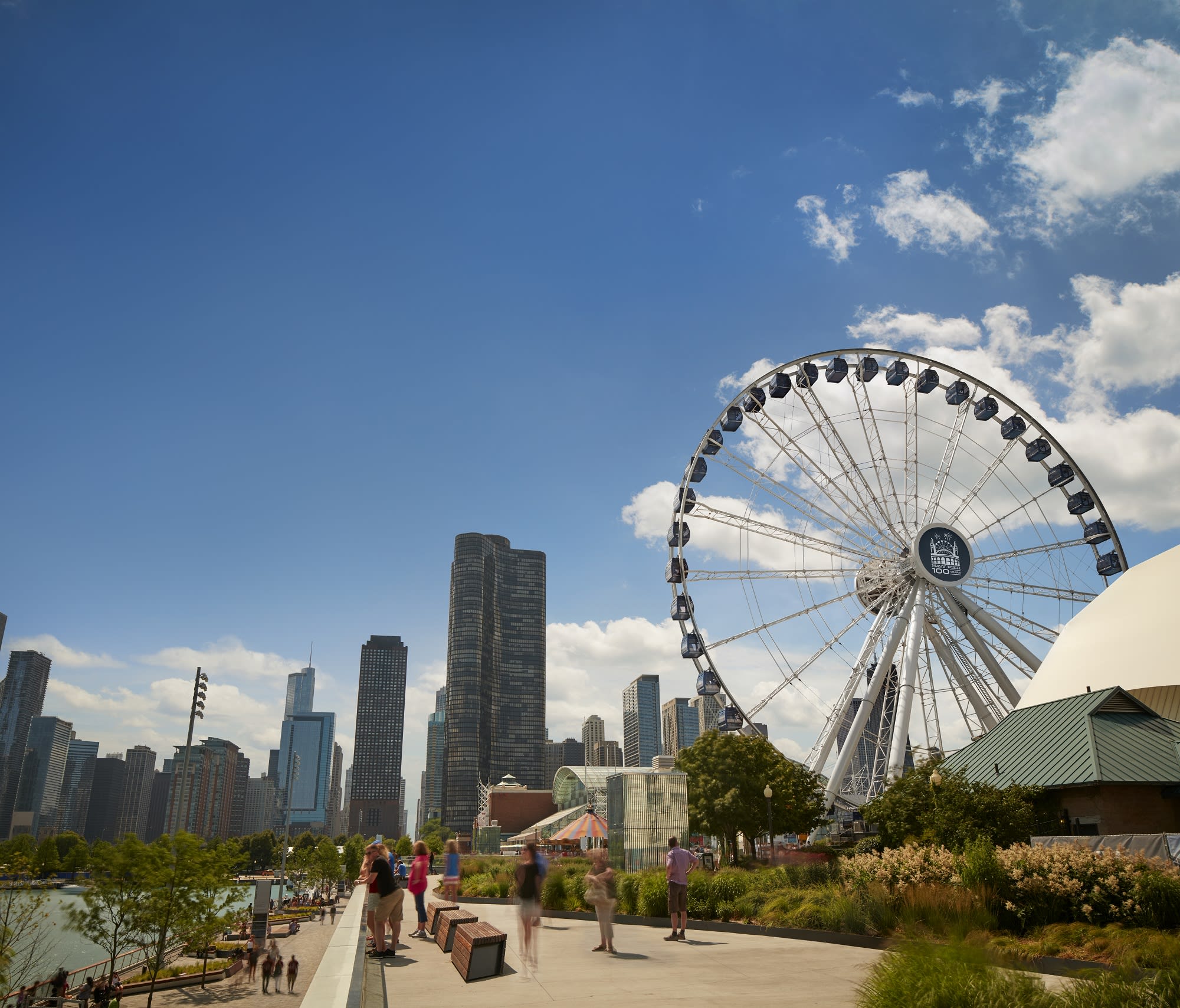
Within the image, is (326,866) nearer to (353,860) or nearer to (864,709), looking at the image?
→ (353,860)

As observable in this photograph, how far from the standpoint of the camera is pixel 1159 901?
1192cm

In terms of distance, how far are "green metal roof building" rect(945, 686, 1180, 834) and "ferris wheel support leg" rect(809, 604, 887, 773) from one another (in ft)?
30.7

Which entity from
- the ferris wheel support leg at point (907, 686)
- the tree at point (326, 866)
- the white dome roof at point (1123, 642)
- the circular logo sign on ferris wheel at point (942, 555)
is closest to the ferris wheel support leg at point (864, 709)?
the ferris wheel support leg at point (907, 686)

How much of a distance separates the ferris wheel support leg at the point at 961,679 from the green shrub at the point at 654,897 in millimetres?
24846

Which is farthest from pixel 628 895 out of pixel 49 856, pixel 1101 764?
pixel 49 856

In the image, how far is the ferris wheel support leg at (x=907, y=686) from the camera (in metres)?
34.2

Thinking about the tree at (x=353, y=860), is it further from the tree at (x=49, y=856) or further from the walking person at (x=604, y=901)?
the walking person at (x=604, y=901)

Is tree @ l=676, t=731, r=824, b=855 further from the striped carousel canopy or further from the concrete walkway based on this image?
the concrete walkway

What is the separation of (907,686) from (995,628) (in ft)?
18.7

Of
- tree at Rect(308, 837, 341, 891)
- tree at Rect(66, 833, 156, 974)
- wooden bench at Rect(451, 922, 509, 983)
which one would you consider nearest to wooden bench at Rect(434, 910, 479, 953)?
wooden bench at Rect(451, 922, 509, 983)

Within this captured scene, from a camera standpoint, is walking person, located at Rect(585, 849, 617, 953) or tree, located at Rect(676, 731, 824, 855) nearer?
walking person, located at Rect(585, 849, 617, 953)

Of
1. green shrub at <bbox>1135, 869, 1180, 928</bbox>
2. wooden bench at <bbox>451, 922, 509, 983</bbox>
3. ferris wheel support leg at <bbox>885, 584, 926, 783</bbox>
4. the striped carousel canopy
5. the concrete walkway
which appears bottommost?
the concrete walkway

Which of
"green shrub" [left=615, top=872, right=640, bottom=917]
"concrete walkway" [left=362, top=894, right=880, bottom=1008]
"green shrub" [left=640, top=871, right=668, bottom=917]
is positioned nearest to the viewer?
"concrete walkway" [left=362, top=894, right=880, bottom=1008]

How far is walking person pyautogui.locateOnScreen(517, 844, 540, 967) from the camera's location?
10.8 m
